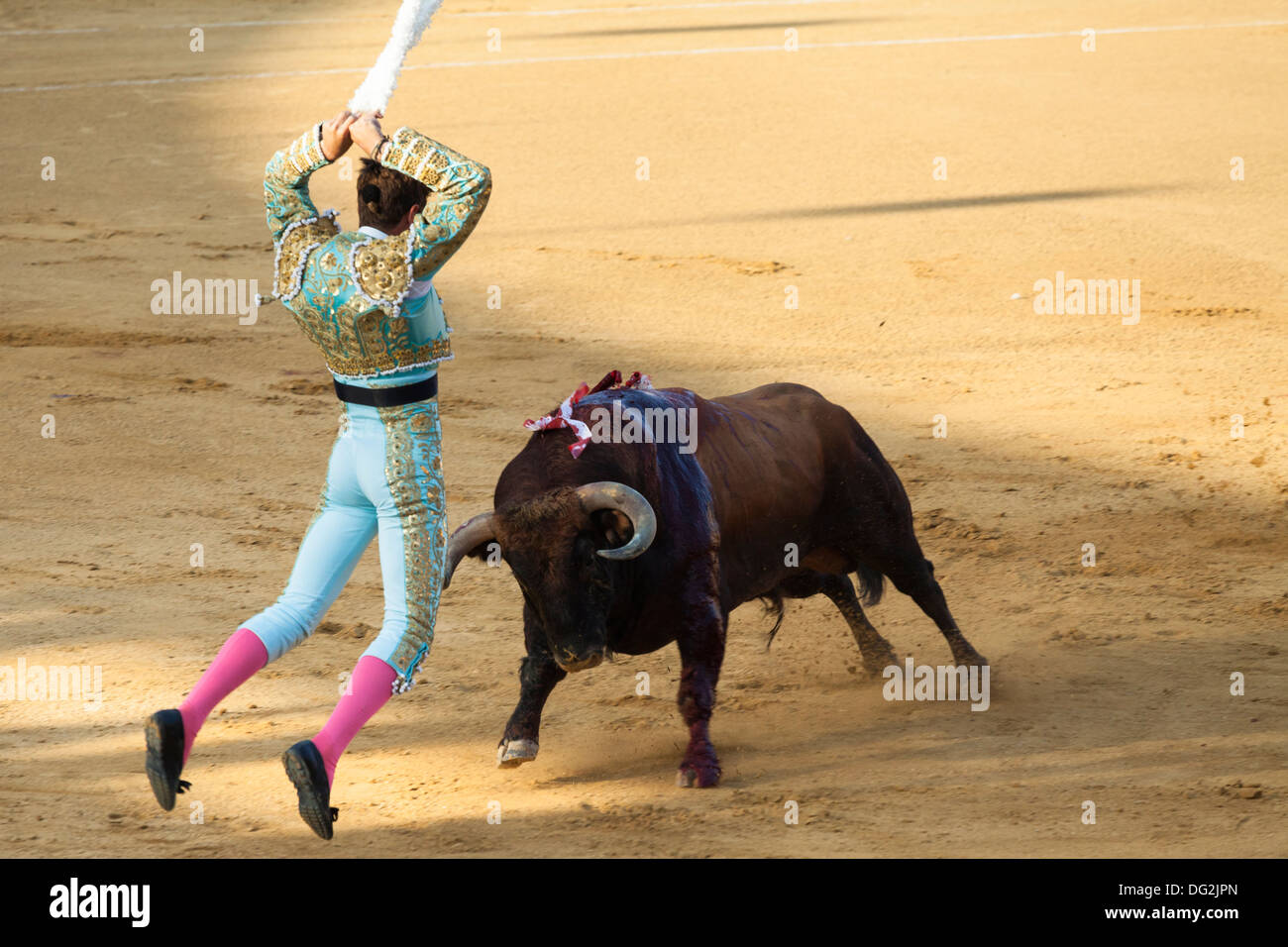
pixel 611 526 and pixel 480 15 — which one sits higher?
pixel 480 15

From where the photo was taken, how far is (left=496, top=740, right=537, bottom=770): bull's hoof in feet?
16.7

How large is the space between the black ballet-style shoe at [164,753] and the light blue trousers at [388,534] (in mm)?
309

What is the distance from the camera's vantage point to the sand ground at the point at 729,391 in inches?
A: 194

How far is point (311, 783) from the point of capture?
12.8ft

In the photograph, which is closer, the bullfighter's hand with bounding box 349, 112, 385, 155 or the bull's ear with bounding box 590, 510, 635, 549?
the bullfighter's hand with bounding box 349, 112, 385, 155

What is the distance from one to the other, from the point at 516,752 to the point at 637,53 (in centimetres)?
1431

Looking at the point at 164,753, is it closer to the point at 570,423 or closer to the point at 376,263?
the point at 376,263

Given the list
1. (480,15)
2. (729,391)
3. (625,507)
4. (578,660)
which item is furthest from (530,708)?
(480,15)

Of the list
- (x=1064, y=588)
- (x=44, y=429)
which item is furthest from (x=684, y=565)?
(x=44, y=429)

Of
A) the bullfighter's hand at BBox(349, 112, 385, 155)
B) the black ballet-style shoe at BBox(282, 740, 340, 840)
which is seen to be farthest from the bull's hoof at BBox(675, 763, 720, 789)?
the bullfighter's hand at BBox(349, 112, 385, 155)

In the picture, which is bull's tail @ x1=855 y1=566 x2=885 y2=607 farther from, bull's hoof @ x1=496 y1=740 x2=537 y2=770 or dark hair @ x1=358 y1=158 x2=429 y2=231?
dark hair @ x1=358 y1=158 x2=429 y2=231

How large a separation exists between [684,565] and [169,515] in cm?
333

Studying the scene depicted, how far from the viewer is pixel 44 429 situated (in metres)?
8.66

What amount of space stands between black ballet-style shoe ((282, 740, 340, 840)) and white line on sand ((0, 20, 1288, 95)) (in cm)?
1436
